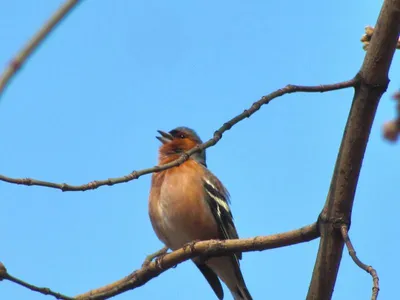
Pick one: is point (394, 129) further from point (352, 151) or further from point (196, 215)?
point (196, 215)

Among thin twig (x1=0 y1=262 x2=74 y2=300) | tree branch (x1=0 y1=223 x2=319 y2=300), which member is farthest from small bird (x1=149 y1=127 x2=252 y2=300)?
thin twig (x1=0 y1=262 x2=74 y2=300)

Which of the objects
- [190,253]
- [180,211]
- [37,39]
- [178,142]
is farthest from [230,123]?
[178,142]

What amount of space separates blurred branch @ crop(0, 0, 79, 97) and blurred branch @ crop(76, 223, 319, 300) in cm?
353

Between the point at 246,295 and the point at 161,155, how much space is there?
276 cm

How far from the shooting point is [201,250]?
270 inches

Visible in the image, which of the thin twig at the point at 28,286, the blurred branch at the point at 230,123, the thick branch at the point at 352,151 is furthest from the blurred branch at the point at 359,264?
the thin twig at the point at 28,286

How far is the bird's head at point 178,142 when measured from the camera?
10.9m

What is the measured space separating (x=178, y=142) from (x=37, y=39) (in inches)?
361

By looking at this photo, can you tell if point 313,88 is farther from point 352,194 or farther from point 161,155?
point 161,155

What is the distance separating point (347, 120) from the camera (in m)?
4.78

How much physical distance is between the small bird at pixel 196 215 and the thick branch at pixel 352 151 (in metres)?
4.51

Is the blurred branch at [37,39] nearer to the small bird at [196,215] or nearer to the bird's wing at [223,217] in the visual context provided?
the small bird at [196,215]

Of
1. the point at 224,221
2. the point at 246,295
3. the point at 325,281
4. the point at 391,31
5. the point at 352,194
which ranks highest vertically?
the point at 224,221

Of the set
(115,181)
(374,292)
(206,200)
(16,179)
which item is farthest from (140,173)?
(206,200)
